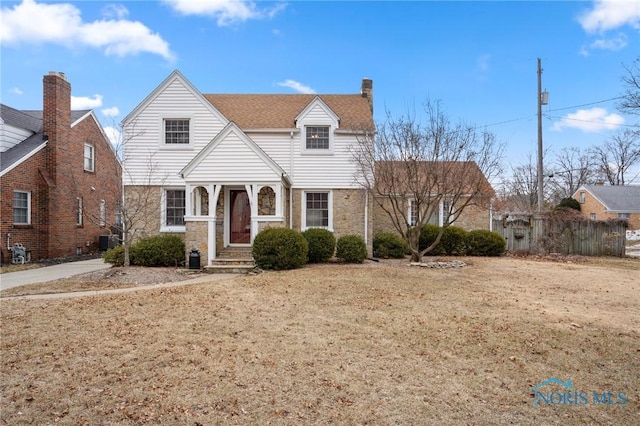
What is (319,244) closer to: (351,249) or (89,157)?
(351,249)

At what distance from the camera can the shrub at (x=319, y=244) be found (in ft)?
46.3

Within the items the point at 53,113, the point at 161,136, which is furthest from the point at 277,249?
the point at 53,113

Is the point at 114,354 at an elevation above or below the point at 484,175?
below

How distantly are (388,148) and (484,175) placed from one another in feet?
13.0

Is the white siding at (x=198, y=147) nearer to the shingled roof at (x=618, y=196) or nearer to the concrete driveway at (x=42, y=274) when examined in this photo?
the concrete driveway at (x=42, y=274)

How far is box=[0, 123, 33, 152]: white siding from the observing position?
52.1 feet

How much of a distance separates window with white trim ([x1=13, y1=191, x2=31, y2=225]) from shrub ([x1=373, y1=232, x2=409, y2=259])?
14748 mm

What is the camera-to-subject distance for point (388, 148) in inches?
561

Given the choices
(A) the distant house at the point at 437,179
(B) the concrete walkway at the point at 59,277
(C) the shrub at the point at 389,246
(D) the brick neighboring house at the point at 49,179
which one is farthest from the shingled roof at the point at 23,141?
(C) the shrub at the point at 389,246

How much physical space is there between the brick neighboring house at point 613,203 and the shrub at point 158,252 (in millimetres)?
39996

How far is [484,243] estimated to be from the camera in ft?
58.7

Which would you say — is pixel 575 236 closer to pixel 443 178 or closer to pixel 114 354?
pixel 443 178

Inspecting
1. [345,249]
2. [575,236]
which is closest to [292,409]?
[345,249]

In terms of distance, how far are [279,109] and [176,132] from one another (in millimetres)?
4579
